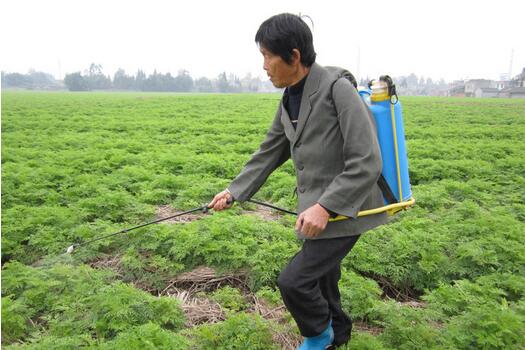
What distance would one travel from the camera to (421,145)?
1238cm

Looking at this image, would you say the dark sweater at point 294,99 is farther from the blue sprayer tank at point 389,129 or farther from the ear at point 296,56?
the blue sprayer tank at point 389,129

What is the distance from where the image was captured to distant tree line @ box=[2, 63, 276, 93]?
114 metres

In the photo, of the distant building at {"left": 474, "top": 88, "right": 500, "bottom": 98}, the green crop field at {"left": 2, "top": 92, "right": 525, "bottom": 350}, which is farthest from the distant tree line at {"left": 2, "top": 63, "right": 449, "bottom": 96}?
the green crop field at {"left": 2, "top": 92, "right": 525, "bottom": 350}

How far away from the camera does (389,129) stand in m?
2.47

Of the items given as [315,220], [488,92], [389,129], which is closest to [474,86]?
[488,92]

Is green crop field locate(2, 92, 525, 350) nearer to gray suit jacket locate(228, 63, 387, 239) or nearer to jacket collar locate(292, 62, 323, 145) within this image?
gray suit jacket locate(228, 63, 387, 239)

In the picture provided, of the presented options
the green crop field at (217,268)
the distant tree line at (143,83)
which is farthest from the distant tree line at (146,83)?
the green crop field at (217,268)

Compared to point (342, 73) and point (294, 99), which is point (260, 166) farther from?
point (342, 73)

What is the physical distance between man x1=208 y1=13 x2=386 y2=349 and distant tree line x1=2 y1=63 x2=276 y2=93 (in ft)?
391

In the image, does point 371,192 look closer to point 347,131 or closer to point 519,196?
point 347,131

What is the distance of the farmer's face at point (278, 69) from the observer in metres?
2.36

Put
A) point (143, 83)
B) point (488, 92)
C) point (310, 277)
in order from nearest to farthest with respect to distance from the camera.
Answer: point (310, 277), point (488, 92), point (143, 83)

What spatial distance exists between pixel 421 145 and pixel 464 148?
1226 mm

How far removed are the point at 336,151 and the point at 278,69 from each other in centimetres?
55
